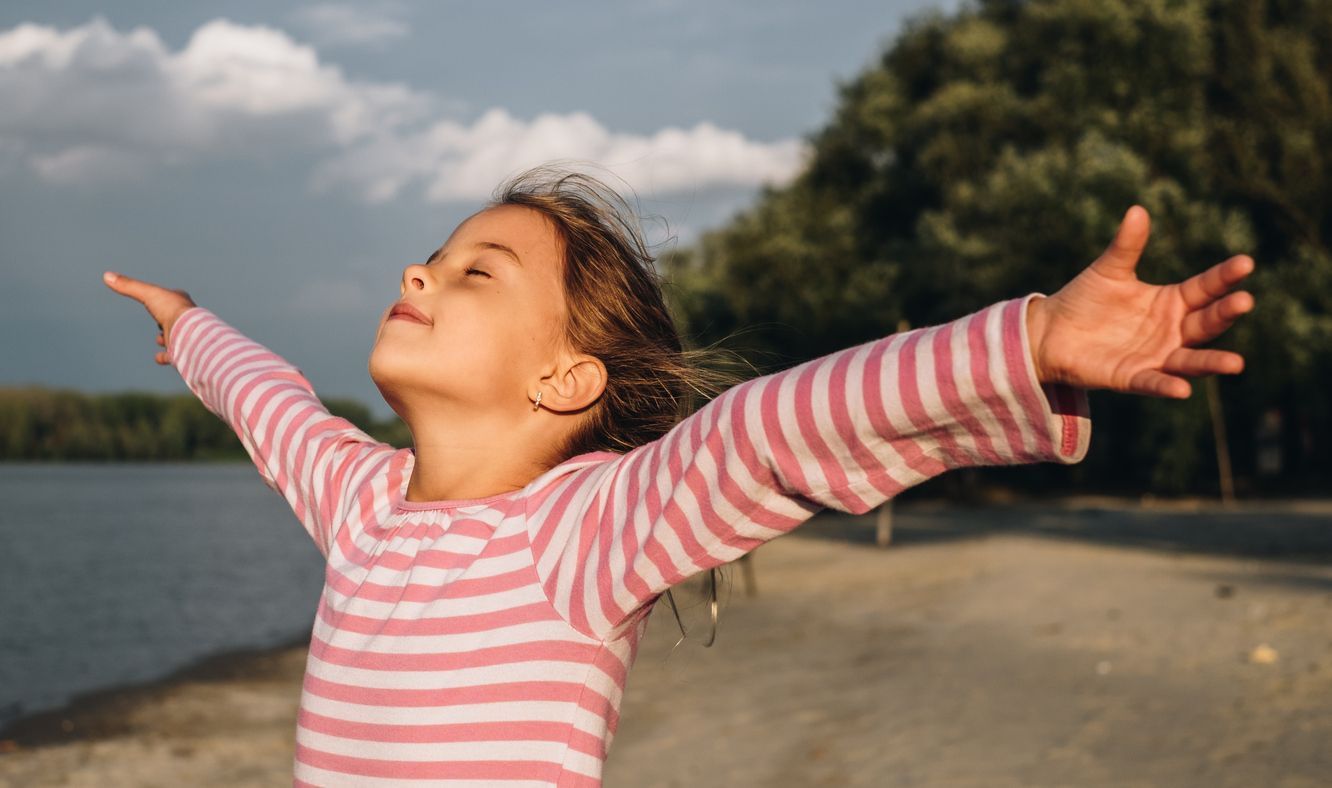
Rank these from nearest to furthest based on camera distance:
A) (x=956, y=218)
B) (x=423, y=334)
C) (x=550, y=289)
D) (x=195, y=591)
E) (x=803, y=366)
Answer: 1. (x=803, y=366)
2. (x=423, y=334)
3. (x=550, y=289)
4. (x=195, y=591)
5. (x=956, y=218)

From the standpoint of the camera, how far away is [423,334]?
182cm

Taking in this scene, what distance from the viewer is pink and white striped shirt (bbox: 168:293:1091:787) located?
125 centimetres

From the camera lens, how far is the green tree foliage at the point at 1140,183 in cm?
1852

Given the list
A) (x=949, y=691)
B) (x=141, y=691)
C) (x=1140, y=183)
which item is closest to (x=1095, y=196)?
(x=1140, y=183)

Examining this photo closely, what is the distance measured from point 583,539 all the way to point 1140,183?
1893 cm

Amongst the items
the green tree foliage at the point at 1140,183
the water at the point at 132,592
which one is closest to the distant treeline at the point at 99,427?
the water at the point at 132,592

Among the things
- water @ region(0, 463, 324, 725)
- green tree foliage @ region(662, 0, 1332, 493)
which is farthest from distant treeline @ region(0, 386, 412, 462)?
green tree foliage @ region(662, 0, 1332, 493)

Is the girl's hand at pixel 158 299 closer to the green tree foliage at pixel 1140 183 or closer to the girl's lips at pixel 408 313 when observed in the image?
the girl's lips at pixel 408 313

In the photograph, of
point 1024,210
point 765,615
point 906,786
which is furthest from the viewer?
point 1024,210

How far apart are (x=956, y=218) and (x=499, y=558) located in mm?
21445

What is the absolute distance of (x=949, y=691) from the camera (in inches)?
293

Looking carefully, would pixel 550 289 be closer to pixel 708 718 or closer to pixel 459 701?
pixel 459 701

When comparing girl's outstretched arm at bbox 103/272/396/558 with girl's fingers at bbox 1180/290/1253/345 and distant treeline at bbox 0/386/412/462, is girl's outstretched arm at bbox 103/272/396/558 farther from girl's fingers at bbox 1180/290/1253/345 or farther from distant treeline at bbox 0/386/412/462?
distant treeline at bbox 0/386/412/462

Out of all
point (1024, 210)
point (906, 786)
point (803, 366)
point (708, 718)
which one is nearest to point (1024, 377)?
point (803, 366)
